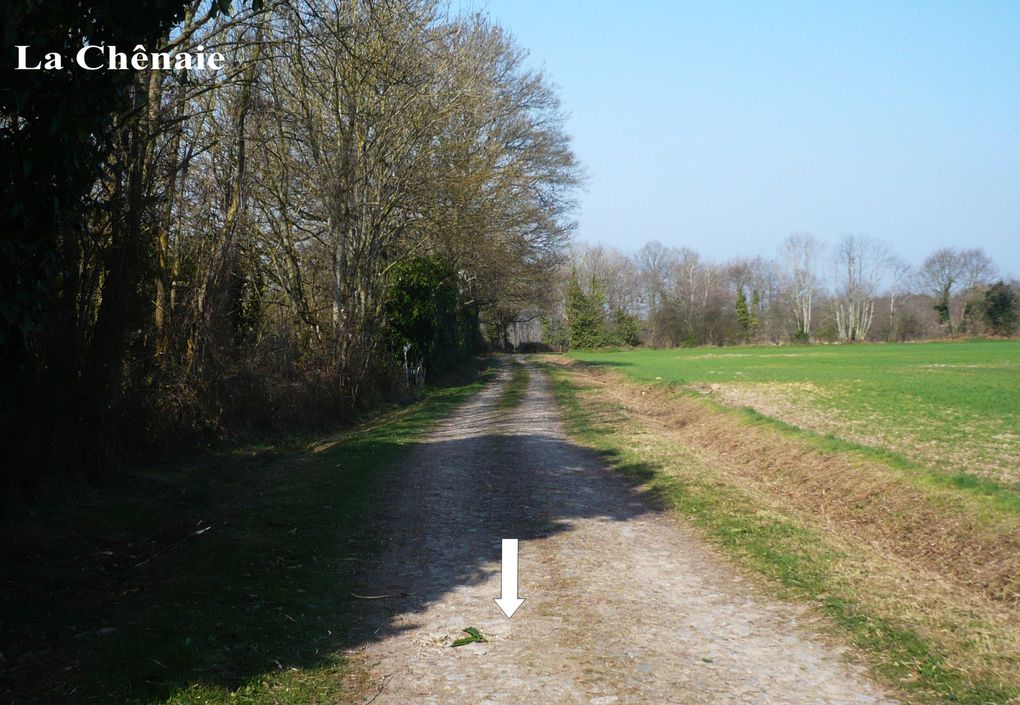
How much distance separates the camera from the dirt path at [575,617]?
500 cm

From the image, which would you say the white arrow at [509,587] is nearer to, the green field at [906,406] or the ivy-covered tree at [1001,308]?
the green field at [906,406]

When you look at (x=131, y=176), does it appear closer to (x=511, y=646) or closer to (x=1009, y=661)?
(x=511, y=646)

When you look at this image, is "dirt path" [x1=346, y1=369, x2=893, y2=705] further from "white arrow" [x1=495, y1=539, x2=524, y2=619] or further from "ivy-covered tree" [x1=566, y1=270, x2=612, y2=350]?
"ivy-covered tree" [x1=566, y1=270, x2=612, y2=350]

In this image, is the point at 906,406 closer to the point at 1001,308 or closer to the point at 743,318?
the point at 1001,308

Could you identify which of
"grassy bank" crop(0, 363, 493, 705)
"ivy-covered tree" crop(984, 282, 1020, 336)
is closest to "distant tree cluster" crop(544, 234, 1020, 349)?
"ivy-covered tree" crop(984, 282, 1020, 336)

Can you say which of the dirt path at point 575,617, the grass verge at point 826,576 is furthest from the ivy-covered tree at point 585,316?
the dirt path at point 575,617

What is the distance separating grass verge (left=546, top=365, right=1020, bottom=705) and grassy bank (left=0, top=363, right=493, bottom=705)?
3550mm

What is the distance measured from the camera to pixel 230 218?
15.2 metres

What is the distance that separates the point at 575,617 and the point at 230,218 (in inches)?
449

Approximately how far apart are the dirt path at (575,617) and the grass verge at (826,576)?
0.98ft

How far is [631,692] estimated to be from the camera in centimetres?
490

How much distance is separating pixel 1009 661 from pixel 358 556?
5381mm

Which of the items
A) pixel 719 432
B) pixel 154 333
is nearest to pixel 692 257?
pixel 719 432

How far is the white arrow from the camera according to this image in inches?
256
